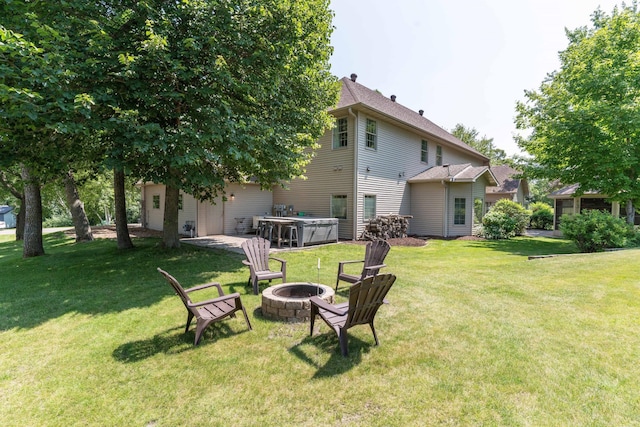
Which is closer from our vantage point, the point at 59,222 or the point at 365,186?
the point at 365,186

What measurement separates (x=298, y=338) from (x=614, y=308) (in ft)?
16.6

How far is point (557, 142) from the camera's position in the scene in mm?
13258

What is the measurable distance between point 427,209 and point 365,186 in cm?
461

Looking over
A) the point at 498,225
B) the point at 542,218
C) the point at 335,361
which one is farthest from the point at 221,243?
the point at 542,218

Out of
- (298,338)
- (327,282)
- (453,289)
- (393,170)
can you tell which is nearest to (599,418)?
(298,338)

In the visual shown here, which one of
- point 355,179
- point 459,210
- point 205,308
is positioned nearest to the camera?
point 205,308

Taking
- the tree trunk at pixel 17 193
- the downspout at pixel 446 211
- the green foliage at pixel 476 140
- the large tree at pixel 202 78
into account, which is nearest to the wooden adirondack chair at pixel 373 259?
the large tree at pixel 202 78

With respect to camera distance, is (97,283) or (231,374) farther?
(97,283)

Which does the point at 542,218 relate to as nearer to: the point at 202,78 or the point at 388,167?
the point at 388,167

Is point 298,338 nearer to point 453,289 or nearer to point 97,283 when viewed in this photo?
point 453,289

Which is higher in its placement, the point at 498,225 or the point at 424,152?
the point at 424,152

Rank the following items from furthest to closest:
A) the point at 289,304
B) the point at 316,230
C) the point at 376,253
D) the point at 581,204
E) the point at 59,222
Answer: the point at 59,222 → the point at 581,204 → the point at 316,230 → the point at 376,253 → the point at 289,304

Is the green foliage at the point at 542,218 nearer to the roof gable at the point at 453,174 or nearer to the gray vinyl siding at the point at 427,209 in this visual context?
the roof gable at the point at 453,174

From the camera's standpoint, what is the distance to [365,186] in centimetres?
1318
